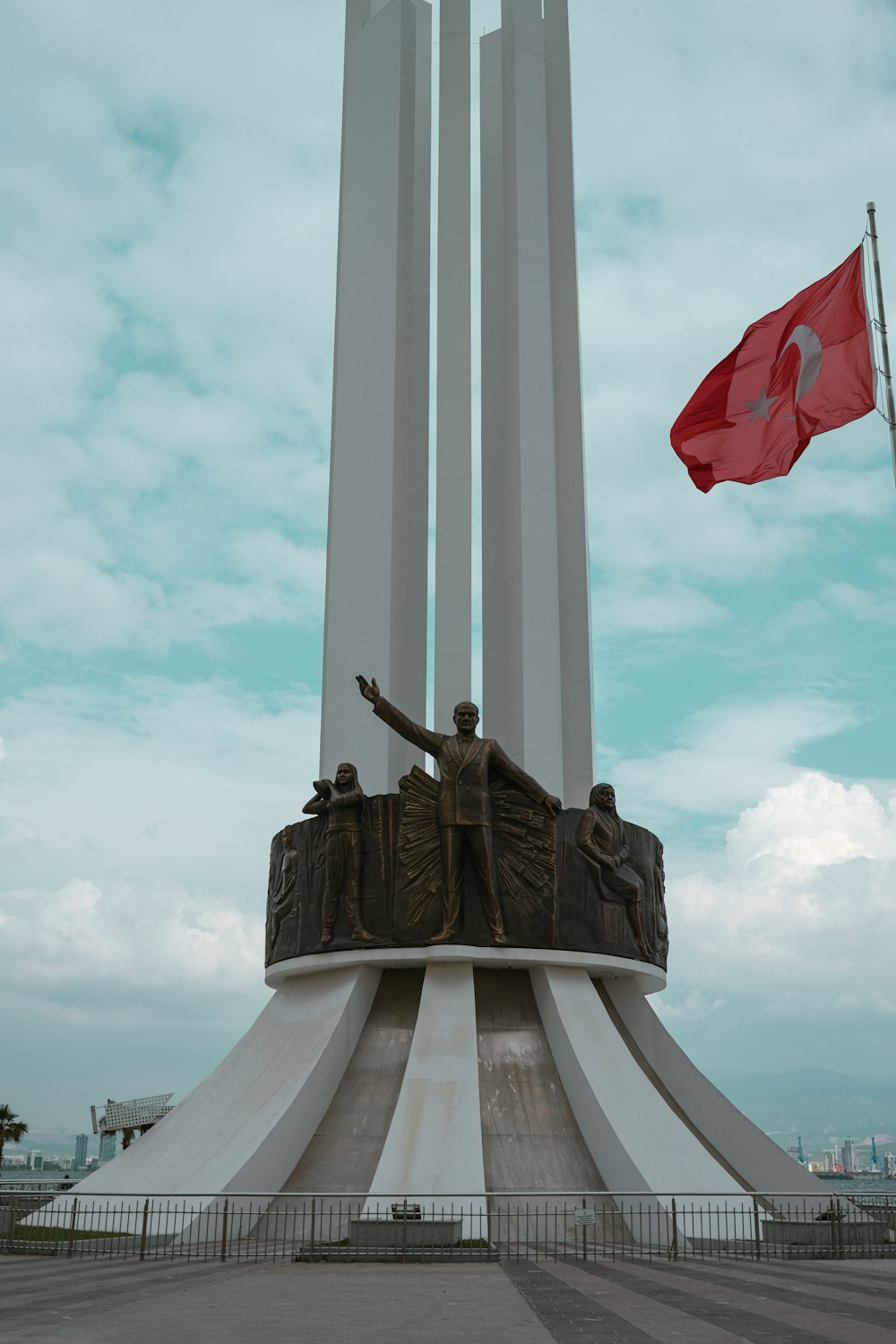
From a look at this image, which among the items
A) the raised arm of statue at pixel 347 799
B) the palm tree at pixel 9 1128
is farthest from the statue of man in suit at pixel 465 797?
the palm tree at pixel 9 1128

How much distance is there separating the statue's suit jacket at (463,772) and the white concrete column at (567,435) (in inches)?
197

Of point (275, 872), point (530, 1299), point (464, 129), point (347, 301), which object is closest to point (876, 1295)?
point (530, 1299)

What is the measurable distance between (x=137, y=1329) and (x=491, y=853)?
1122 cm

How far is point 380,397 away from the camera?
82.1 ft

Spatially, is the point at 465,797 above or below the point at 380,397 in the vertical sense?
below

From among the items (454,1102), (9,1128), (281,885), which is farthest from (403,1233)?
(9,1128)

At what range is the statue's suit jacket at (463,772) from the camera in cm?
1917

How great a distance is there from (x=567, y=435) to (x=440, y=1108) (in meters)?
14.1

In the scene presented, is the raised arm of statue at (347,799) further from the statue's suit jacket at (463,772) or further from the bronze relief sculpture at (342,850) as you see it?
the statue's suit jacket at (463,772)

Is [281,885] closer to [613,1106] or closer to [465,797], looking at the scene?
[465,797]

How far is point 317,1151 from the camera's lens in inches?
707

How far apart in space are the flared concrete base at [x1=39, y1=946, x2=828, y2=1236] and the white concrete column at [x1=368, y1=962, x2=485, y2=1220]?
23 mm

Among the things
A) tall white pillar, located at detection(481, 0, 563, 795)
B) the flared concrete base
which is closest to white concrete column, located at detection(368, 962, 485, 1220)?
the flared concrete base

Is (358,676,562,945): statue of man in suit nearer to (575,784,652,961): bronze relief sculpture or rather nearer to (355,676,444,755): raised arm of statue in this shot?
(355,676,444,755): raised arm of statue
